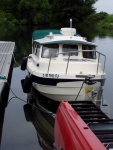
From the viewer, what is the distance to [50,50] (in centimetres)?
1059

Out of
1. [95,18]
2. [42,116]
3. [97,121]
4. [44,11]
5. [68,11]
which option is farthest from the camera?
[95,18]

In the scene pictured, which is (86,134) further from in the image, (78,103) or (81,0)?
(81,0)

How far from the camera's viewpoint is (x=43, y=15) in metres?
67.1

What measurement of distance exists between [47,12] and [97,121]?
63407 mm

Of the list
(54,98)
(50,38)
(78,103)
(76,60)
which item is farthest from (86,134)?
(50,38)

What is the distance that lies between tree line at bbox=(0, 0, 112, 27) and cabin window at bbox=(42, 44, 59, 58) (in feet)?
185

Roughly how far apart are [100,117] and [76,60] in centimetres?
432

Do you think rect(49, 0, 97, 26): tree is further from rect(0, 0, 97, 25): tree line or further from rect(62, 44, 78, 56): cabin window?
rect(62, 44, 78, 56): cabin window

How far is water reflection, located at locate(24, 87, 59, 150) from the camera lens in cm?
783

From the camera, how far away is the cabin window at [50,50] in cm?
1050

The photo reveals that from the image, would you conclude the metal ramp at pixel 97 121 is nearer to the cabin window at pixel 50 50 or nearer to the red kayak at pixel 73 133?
the red kayak at pixel 73 133

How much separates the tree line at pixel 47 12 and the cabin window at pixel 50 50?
185 feet

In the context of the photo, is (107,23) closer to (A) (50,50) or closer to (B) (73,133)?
(A) (50,50)

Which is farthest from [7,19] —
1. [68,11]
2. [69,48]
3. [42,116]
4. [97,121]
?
[97,121]
